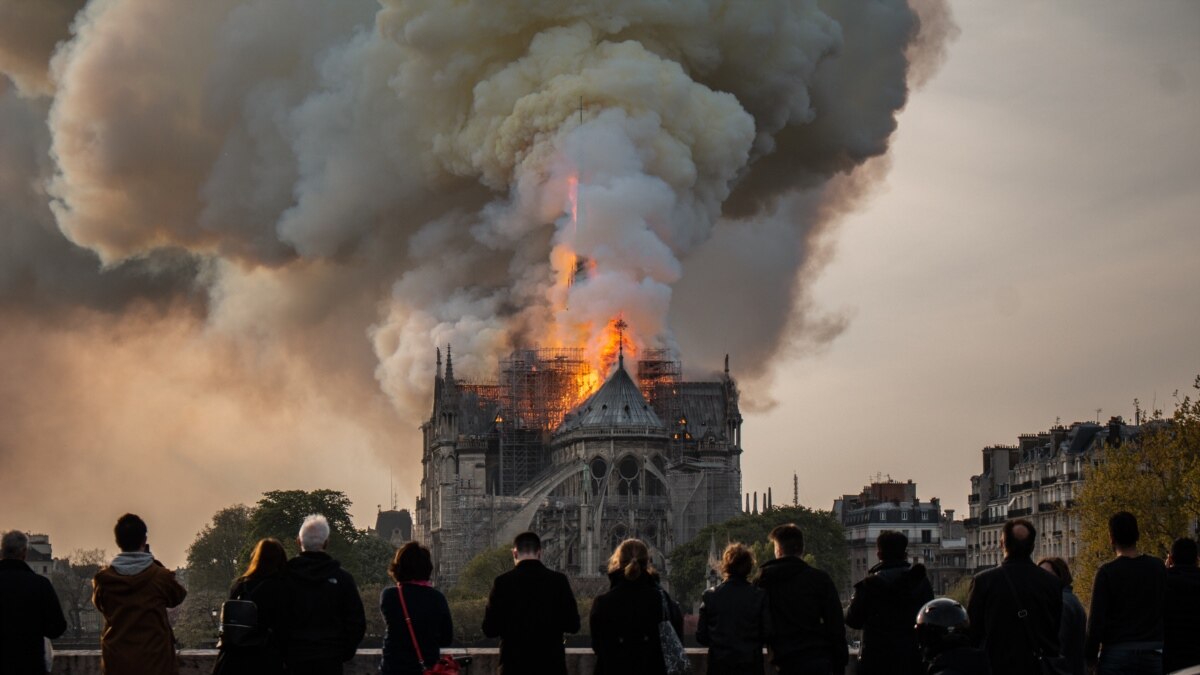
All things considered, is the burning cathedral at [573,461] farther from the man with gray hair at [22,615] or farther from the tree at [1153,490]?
the man with gray hair at [22,615]

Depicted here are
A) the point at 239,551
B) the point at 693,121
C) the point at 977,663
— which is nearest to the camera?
the point at 977,663

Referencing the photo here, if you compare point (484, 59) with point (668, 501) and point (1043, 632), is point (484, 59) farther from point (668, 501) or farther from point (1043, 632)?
point (1043, 632)

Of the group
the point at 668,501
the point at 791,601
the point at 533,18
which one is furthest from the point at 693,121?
the point at 791,601

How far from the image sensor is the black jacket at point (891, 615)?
789 inches

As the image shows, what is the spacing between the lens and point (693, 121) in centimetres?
11125

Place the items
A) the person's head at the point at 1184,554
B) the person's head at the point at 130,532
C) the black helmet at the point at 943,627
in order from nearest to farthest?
the black helmet at the point at 943,627 < the person's head at the point at 130,532 < the person's head at the point at 1184,554

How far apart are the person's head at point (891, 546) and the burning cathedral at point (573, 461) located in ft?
297

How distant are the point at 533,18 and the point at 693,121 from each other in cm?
870

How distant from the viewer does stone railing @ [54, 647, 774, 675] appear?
22547 millimetres

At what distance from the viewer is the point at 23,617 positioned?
19219 mm

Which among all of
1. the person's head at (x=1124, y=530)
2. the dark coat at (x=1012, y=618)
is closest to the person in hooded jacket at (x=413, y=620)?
the dark coat at (x=1012, y=618)

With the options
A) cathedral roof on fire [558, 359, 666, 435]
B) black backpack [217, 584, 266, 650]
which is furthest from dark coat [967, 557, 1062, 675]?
cathedral roof on fire [558, 359, 666, 435]

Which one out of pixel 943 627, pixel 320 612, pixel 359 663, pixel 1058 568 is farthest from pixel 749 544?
pixel 943 627

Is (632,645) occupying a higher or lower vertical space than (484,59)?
lower
